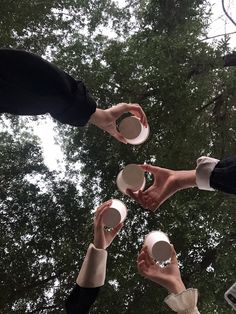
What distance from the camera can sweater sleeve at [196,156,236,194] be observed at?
1.62 m

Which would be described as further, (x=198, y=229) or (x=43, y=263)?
(x=43, y=263)

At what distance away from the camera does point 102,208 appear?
1.95 m

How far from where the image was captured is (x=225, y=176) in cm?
164

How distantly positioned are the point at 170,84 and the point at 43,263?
233 cm

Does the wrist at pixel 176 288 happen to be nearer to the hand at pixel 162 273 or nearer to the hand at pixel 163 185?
the hand at pixel 162 273

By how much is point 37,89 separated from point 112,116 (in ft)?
1.20

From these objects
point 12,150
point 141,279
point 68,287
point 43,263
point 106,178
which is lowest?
point 141,279

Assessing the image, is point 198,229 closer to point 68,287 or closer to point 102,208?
point 68,287

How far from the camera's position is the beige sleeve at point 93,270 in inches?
69.7

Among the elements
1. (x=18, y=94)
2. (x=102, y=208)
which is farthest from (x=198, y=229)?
(x=18, y=94)

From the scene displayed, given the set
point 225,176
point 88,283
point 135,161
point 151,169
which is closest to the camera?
point 225,176

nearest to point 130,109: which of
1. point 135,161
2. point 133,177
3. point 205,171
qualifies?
point 133,177

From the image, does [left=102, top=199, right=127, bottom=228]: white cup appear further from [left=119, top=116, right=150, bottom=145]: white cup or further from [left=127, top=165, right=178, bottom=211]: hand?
[left=119, top=116, right=150, bottom=145]: white cup

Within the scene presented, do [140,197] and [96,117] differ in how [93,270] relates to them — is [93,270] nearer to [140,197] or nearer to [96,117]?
[140,197]
